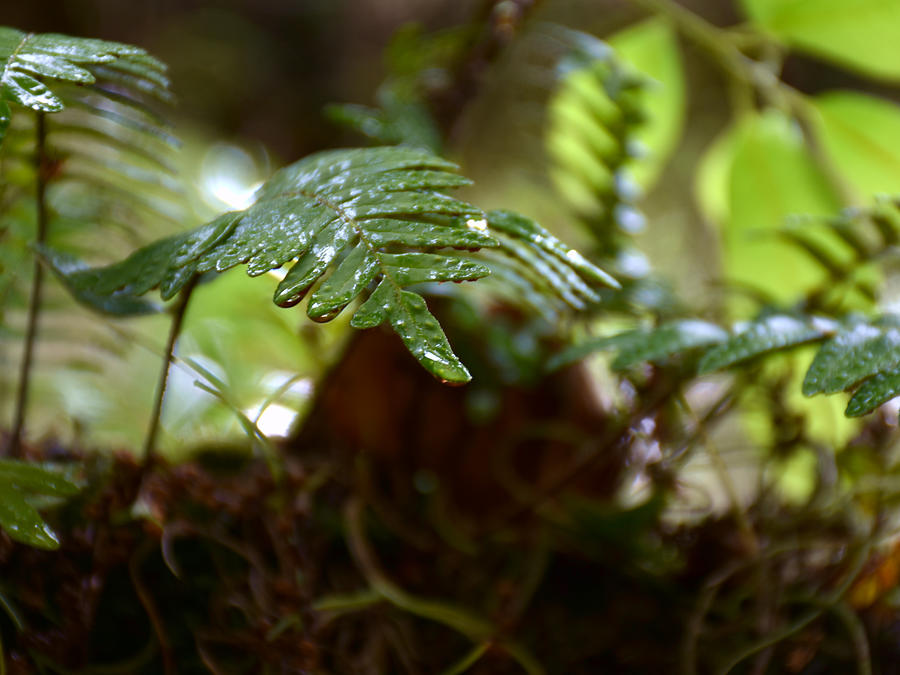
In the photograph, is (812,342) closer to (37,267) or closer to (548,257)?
(548,257)

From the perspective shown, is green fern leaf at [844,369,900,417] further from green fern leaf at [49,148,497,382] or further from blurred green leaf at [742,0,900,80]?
blurred green leaf at [742,0,900,80]

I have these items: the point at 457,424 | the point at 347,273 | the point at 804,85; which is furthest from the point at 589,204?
the point at 804,85

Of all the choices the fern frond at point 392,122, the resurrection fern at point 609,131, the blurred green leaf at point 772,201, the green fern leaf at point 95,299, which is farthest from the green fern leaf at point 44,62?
the blurred green leaf at point 772,201

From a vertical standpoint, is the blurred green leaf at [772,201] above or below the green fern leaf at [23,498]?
above

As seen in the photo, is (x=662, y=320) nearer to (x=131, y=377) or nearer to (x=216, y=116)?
(x=131, y=377)

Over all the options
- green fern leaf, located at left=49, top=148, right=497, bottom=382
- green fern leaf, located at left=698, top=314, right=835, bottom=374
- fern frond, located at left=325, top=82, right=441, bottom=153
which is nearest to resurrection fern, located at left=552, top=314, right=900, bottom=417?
green fern leaf, located at left=698, top=314, right=835, bottom=374

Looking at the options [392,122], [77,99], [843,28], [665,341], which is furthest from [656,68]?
[77,99]

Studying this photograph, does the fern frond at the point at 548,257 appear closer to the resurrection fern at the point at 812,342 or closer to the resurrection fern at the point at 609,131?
the resurrection fern at the point at 812,342
